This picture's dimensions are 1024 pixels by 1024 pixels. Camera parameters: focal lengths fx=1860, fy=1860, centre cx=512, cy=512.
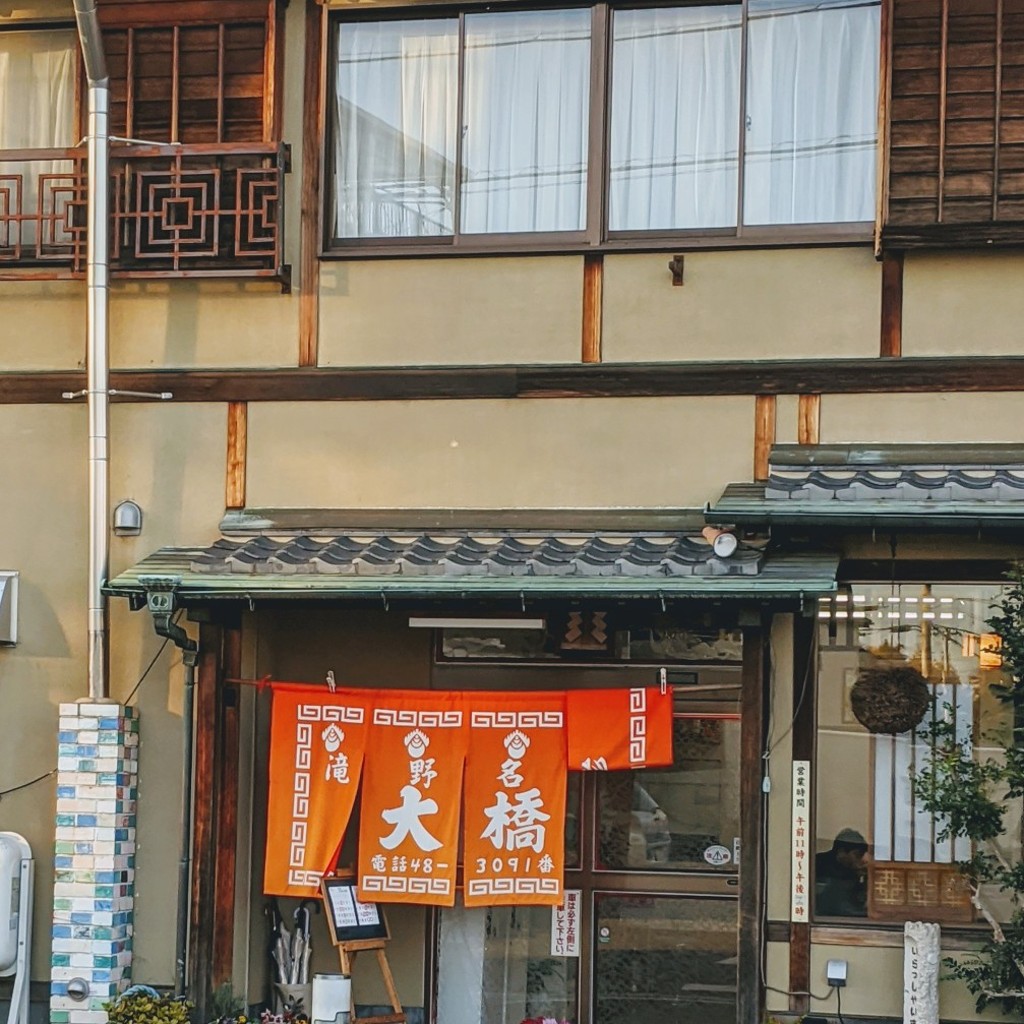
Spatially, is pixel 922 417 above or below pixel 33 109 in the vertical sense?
below

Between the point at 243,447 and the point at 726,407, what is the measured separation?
130 inches

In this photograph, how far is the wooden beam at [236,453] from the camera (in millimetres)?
12711

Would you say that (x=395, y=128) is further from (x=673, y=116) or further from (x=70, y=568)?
(x=70, y=568)

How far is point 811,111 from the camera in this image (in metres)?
12.3

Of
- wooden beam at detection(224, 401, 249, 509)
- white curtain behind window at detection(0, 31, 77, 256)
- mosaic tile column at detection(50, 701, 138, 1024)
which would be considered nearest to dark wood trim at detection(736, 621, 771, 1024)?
wooden beam at detection(224, 401, 249, 509)

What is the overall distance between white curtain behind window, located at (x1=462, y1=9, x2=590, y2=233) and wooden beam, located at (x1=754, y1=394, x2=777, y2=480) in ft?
5.87

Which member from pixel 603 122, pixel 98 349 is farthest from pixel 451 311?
pixel 98 349

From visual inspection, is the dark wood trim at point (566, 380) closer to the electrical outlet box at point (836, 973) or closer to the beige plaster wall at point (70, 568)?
the beige plaster wall at point (70, 568)

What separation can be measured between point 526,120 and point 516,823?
4.74 metres

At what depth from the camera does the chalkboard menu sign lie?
12.0m

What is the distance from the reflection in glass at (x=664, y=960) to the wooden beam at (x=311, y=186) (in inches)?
170

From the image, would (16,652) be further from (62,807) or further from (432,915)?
(432,915)

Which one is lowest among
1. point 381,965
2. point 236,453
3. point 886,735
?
point 381,965

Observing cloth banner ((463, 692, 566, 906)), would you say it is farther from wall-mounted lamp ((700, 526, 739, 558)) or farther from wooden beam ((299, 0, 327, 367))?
wooden beam ((299, 0, 327, 367))
